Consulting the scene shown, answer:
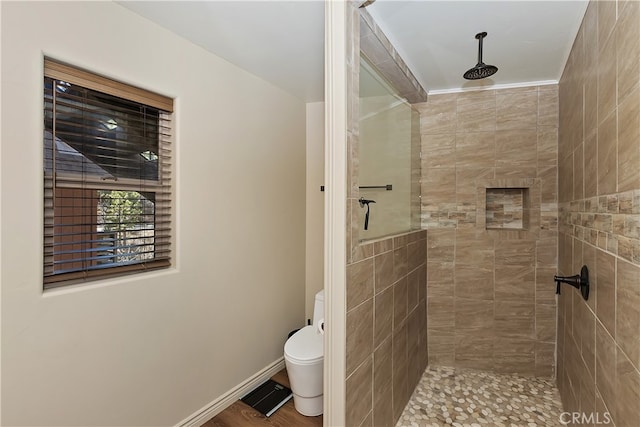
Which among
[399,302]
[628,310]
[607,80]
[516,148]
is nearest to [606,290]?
[628,310]

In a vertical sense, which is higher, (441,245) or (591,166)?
(591,166)

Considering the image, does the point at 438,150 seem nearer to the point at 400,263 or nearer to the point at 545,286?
the point at 400,263

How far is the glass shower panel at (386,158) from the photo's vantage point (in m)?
1.68

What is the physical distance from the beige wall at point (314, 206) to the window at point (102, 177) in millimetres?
1366

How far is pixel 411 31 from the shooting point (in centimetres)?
184

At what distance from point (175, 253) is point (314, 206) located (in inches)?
54.9

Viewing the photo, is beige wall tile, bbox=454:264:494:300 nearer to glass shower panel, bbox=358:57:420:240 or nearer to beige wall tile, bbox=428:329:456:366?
beige wall tile, bbox=428:329:456:366

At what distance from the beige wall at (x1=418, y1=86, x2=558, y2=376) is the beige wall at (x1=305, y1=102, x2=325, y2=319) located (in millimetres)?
913

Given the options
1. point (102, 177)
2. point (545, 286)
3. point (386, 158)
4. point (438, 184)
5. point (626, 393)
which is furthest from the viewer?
point (438, 184)

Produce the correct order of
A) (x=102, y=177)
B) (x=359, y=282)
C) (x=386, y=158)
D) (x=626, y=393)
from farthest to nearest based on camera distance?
(x=386, y=158), (x=102, y=177), (x=359, y=282), (x=626, y=393)

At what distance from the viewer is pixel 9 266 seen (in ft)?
4.19

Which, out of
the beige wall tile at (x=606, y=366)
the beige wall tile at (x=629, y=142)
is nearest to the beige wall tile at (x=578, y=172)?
the beige wall tile at (x=629, y=142)

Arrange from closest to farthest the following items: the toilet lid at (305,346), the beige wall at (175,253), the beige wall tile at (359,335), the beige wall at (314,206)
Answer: the beige wall at (175,253) < the beige wall tile at (359,335) < the toilet lid at (305,346) < the beige wall at (314,206)

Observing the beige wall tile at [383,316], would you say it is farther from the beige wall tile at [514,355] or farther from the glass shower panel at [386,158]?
the beige wall tile at [514,355]
